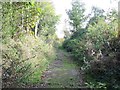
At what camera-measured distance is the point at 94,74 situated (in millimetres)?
10633

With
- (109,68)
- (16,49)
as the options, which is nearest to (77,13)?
(16,49)

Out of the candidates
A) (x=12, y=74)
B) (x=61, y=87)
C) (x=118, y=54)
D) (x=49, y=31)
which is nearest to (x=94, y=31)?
(x=118, y=54)

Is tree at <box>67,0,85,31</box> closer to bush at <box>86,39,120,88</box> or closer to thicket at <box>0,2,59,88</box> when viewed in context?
thicket at <box>0,2,59,88</box>

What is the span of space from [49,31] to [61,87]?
22.5 m

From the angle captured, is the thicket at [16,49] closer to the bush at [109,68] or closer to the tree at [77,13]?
the bush at [109,68]

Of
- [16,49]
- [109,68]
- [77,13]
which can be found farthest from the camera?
[77,13]

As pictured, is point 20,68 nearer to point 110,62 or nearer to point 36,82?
point 36,82

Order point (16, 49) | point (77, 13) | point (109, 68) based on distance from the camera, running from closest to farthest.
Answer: point (109, 68) < point (16, 49) < point (77, 13)

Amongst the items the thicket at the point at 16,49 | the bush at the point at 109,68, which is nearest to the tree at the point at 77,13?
the thicket at the point at 16,49

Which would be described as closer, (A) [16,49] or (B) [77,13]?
(A) [16,49]

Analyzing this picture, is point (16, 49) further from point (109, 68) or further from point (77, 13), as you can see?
point (77, 13)

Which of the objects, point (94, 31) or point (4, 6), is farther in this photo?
point (94, 31)

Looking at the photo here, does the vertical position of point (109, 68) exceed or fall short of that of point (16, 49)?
it falls short

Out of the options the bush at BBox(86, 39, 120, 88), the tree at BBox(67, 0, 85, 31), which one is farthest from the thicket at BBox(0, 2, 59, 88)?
the tree at BBox(67, 0, 85, 31)
